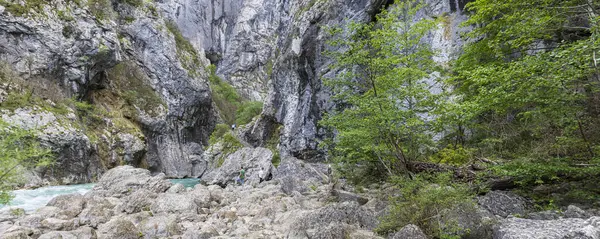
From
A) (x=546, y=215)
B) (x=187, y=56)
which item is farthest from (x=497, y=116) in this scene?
(x=187, y=56)

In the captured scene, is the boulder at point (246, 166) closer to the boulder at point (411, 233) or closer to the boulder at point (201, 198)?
the boulder at point (201, 198)

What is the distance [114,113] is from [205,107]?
1163cm

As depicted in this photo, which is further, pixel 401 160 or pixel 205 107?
pixel 205 107

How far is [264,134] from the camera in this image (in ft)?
103

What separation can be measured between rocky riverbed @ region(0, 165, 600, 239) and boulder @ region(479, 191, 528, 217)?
2cm

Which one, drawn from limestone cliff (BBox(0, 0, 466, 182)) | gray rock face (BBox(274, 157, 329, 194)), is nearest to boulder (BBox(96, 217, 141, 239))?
gray rock face (BBox(274, 157, 329, 194))

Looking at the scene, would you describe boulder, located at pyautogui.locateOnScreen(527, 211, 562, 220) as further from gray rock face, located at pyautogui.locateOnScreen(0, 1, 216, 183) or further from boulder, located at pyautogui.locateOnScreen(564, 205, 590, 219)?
gray rock face, located at pyautogui.locateOnScreen(0, 1, 216, 183)

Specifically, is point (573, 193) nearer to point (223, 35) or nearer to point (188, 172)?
point (188, 172)

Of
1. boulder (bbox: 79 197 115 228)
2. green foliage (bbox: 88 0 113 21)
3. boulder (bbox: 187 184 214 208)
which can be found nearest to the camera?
boulder (bbox: 79 197 115 228)

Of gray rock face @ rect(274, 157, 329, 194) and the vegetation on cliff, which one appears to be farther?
gray rock face @ rect(274, 157, 329, 194)

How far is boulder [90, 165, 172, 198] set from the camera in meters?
12.5

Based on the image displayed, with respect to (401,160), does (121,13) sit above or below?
above

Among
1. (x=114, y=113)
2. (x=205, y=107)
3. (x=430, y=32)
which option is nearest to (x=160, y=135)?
(x=114, y=113)

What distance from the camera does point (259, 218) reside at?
8.41 metres
